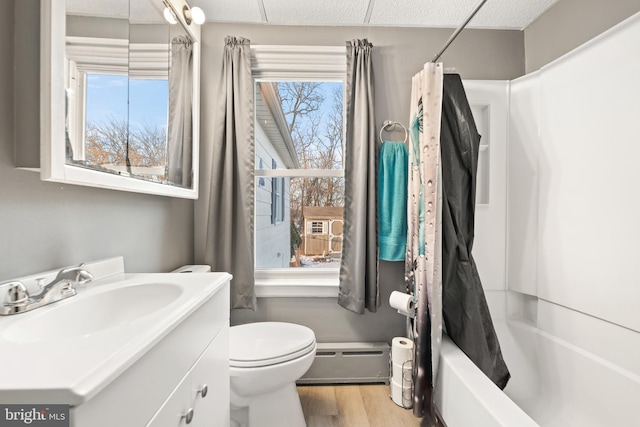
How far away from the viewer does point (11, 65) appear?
0.77m

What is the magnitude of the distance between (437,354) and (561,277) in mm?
819

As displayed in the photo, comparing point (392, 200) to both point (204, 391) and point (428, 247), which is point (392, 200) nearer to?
point (428, 247)

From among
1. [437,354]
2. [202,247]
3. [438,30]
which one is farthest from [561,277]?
[202,247]

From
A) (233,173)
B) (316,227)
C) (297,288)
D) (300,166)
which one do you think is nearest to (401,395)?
(297,288)

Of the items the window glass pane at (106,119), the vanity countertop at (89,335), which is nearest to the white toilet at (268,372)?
the vanity countertop at (89,335)

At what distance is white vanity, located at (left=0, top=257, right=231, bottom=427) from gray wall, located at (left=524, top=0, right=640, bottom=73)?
204 cm

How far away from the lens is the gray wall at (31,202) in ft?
2.48

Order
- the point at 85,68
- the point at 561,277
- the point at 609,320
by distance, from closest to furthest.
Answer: the point at 85,68 → the point at 609,320 → the point at 561,277

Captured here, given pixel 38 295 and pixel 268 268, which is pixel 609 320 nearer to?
pixel 268 268

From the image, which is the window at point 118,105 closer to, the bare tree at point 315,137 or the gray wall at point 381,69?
the gray wall at point 381,69

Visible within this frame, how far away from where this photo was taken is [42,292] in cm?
77

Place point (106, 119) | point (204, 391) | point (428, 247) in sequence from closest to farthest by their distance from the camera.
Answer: point (204, 391) < point (106, 119) < point (428, 247)

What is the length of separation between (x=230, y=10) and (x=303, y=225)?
140 cm

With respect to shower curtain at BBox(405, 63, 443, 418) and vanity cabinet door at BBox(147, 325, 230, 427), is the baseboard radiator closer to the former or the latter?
shower curtain at BBox(405, 63, 443, 418)
